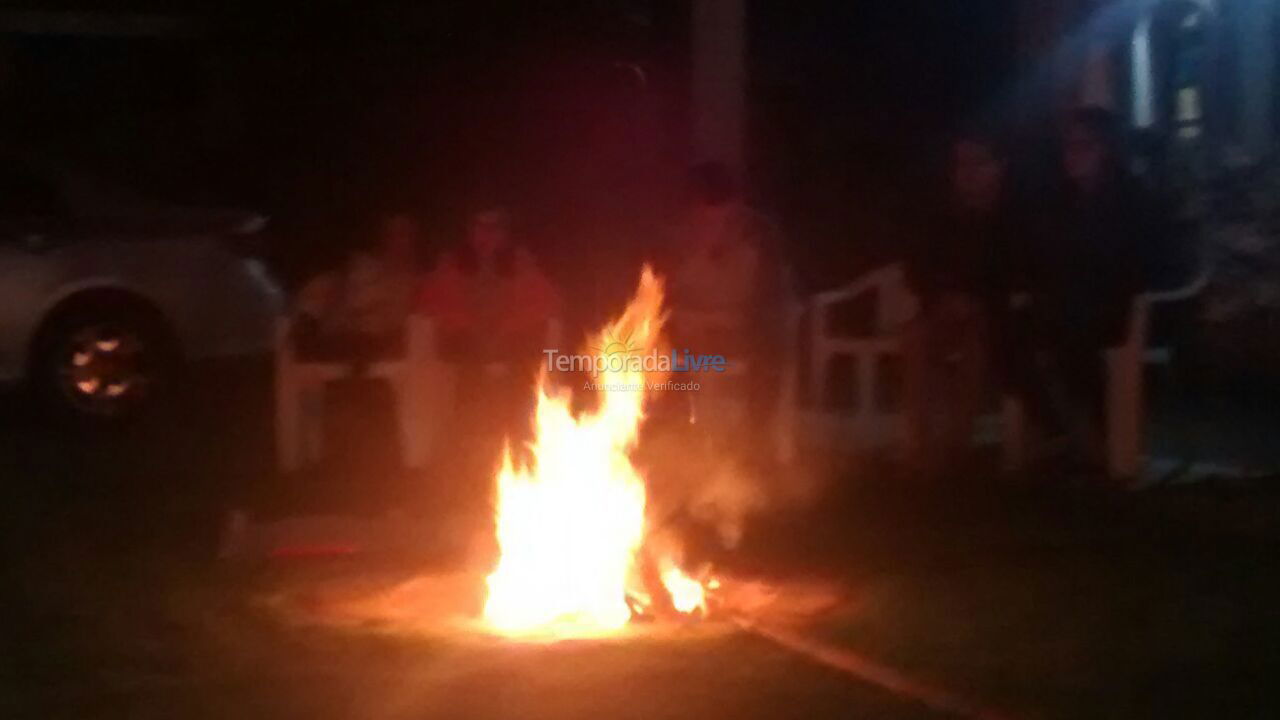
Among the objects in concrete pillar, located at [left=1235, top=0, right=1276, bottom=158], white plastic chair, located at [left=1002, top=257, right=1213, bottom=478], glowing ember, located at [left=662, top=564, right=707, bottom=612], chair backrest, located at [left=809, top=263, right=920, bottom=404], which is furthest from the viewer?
concrete pillar, located at [left=1235, top=0, right=1276, bottom=158]

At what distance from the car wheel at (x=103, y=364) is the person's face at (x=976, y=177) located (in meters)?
4.71

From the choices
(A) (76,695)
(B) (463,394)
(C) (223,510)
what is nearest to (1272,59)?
(B) (463,394)

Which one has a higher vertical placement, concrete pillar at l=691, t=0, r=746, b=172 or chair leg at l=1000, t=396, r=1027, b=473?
concrete pillar at l=691, t=0, r=746, b=172

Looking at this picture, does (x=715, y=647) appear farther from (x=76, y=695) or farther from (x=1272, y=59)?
(x=1272, y=59)

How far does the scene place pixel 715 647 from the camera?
20.4ft

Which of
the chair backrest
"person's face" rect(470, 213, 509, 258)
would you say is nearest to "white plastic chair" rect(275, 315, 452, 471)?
"person's face" rect(470, 213, 509, 258)

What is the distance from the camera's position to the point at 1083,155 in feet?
29.0

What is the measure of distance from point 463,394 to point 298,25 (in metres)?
7.72

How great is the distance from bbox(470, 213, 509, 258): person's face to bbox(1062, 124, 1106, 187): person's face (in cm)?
266

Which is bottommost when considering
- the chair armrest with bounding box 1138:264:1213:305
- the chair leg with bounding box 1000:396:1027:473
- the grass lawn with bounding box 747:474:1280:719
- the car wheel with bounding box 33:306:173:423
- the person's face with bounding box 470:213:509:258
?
the grass lawn with bounding box 747:474:1280:719

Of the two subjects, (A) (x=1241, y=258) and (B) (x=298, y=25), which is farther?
(B) (x=298, y=25)

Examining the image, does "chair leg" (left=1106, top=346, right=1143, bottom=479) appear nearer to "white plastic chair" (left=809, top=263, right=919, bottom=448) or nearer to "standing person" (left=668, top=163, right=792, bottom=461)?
"white plastic chair" (left=809, top=263, right=919, bottom=448)

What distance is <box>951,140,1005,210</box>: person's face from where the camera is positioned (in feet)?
29.7

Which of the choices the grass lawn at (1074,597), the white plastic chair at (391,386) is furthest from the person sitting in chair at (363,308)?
the grass lawn at (1074,597)
